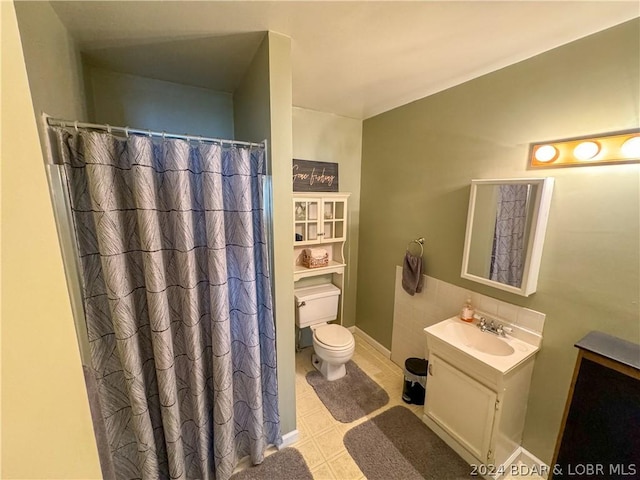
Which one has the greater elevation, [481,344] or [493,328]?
[493,328]

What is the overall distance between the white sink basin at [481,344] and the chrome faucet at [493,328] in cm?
2

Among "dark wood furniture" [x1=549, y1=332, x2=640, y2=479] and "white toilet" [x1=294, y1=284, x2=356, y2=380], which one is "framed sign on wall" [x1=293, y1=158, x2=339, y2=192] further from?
"dark wood furniture" [x1=549, y1=332, x2=640, y2=479]

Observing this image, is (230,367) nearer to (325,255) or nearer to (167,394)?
(167,394)

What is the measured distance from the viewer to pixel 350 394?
7.02ft

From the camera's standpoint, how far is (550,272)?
1.44m

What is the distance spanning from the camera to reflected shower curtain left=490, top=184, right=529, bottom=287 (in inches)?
59.1

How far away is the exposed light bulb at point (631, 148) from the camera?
3.66 feet

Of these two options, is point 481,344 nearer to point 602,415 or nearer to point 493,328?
point 493,328

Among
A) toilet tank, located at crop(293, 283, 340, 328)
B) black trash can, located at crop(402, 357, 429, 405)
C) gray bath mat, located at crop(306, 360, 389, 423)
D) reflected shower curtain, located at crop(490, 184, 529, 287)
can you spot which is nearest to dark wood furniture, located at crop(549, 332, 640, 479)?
reflected shower curtain, located at crop(490, 184, 529, 287)

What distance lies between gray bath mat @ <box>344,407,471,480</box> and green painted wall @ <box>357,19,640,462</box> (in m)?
0.52

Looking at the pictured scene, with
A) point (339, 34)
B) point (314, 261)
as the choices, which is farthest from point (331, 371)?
point (339, 34)

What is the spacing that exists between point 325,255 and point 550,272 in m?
1.70

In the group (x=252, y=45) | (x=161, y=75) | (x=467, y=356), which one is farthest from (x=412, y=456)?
(x=161, y=75)

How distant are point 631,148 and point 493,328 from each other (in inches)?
45.6
